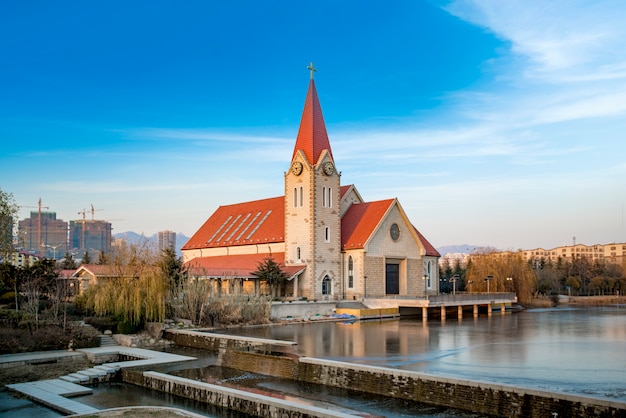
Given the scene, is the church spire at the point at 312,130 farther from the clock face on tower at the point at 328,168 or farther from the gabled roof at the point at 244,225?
the gabled roof at the point at 244,225

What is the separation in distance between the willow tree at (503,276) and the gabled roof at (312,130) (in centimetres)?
2170

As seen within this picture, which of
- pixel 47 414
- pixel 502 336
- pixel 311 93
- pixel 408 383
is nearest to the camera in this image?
pixel 47 414

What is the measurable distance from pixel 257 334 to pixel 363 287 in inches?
705

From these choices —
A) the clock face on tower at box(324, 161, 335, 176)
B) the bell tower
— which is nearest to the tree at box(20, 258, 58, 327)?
the bell tower

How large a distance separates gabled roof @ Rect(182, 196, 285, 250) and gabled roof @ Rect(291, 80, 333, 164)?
7.13 metres

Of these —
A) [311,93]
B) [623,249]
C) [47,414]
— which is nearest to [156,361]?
[47,414]

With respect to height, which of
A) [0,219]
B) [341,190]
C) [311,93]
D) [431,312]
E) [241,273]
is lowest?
[431,312]

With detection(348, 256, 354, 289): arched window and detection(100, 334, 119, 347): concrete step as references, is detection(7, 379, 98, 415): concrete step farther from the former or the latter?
detection(348, 256, 354, 289): arched window

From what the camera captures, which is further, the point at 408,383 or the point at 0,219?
the point at 0,219

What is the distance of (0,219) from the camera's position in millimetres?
34594

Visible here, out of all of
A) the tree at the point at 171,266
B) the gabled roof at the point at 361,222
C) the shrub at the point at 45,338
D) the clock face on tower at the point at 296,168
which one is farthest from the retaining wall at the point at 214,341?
the gabled roof at the point at 361,222

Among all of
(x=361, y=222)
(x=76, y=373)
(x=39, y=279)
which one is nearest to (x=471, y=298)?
(x=361, y=222)

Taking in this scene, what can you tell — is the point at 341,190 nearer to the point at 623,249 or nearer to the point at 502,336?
the point at 502,336

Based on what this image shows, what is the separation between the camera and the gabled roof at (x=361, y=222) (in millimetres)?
47906
